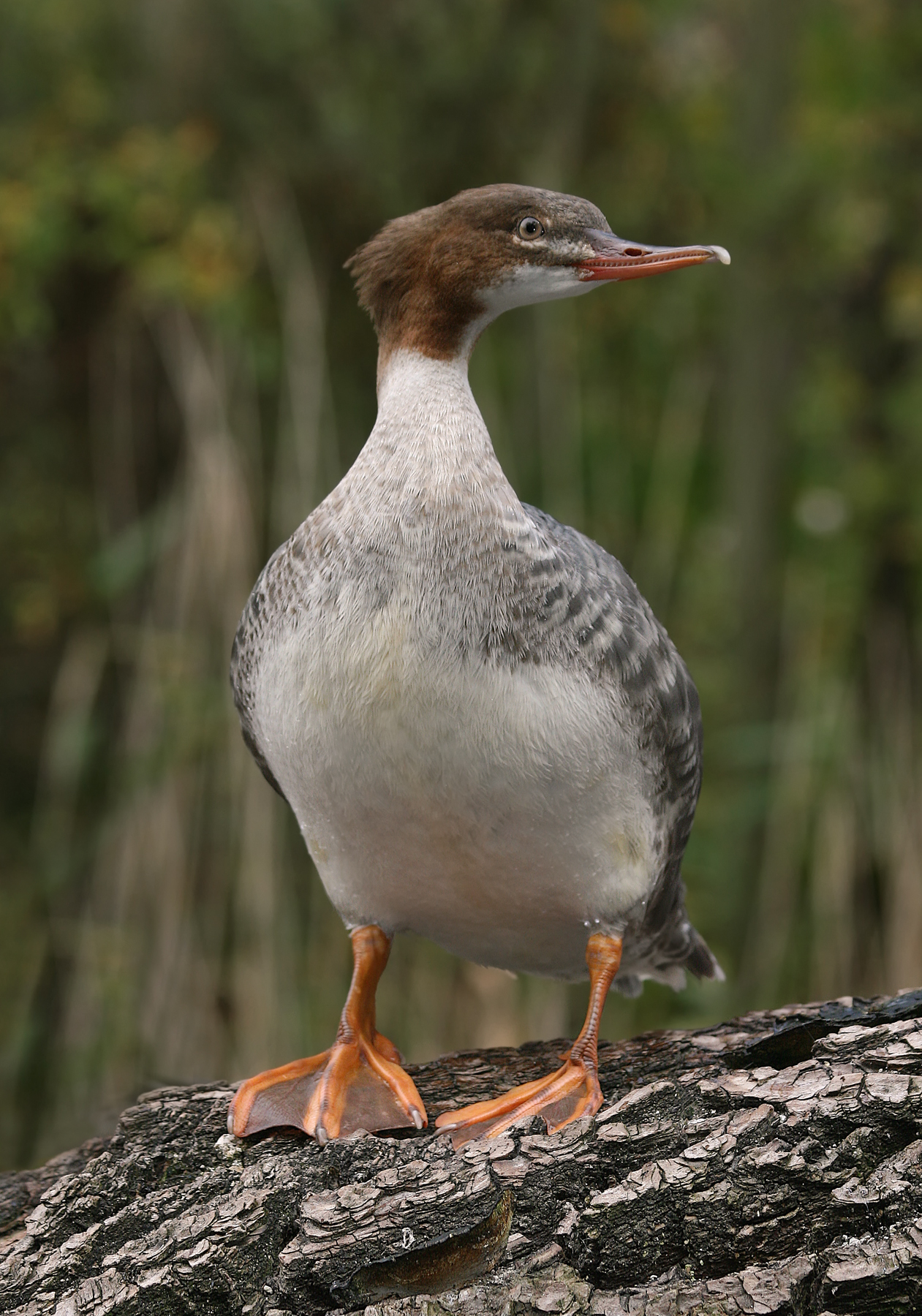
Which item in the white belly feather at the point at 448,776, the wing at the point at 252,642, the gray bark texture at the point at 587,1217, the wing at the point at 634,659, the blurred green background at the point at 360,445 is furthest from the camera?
the blurred green background at the point at 360,445

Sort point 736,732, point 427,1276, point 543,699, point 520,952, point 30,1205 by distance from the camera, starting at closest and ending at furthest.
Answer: point 427,1276 → point 543,699 → point 30,1205 → point 520,952 → point 736,732

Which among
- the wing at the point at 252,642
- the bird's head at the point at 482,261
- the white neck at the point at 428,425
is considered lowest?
the wing at the point at 252,642

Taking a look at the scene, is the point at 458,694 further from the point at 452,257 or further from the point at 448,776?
the point at 452,257

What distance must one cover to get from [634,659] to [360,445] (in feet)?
8.42

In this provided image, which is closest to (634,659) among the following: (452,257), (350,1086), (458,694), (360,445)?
(458,694)

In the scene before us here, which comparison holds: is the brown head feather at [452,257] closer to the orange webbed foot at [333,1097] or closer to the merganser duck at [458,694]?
the merganser duck at [458,694]

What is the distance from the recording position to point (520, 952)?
2.75m

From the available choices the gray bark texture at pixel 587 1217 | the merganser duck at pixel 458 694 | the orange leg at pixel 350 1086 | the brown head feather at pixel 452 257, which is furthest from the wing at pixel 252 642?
the gray bark texture at pixel 587 1217

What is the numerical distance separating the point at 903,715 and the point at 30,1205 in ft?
12.4

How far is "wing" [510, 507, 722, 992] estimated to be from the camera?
2.31 m

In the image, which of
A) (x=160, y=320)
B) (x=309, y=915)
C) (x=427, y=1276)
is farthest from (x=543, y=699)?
(x=160, y=320)

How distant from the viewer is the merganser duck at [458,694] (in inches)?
86.9

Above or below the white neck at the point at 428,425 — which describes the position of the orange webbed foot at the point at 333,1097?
below

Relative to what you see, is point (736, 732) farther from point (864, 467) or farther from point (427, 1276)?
point (427, 1276)
